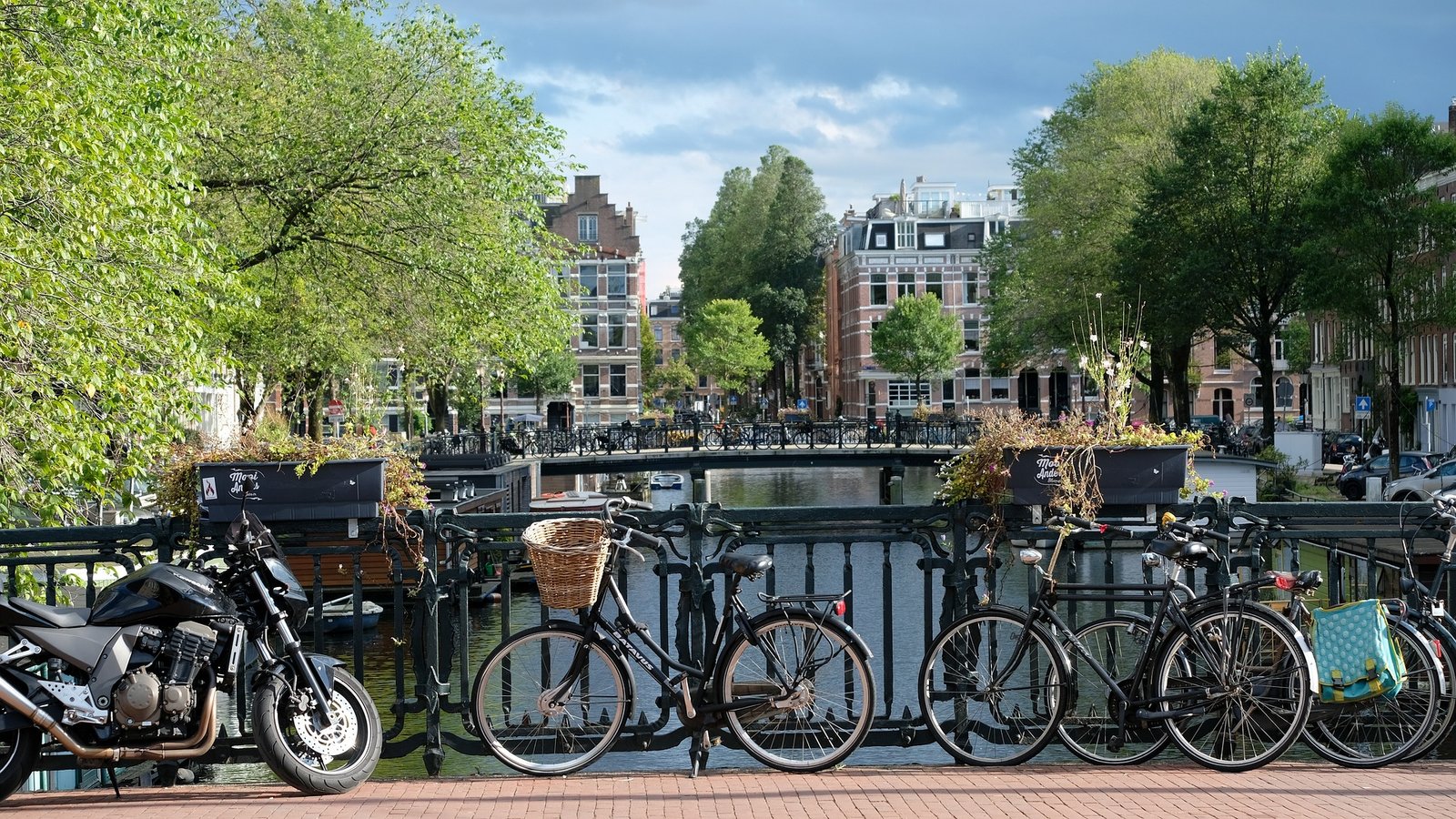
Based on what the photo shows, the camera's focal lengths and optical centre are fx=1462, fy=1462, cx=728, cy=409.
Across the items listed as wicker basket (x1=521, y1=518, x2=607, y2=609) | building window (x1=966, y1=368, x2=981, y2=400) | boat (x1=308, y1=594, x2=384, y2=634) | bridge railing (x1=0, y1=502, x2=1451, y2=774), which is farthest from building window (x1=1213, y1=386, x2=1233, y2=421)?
wicker basket (x1=521, y1=518, x2=607, y2=609)

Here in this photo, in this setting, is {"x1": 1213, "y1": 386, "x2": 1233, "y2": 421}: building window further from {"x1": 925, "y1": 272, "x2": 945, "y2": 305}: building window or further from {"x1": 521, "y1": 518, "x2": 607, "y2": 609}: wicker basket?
{"x1": 521, "y1": 518, "x2": 607, "y2": 609}: wicker basket

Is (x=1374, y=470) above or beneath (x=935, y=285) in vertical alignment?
beneath

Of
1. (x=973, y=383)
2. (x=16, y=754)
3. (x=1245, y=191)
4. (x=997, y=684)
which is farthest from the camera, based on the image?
(x=973, y=383)

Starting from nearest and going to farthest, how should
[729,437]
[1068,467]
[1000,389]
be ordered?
1. [1068,467]
2. [729,437]
3. [1000,389]

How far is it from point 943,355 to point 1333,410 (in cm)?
2124

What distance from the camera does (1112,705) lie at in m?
6.14

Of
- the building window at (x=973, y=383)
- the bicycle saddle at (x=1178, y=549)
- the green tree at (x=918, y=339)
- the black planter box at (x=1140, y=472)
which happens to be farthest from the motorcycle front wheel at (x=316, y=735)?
the building window at (x=973, y=383)

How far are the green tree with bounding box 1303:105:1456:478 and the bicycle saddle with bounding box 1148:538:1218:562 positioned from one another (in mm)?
30920

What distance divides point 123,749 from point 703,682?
2.27 m

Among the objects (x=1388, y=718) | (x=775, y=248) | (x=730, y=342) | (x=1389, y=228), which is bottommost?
(x=1388, y=718)

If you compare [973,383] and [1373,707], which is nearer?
[1373,707]

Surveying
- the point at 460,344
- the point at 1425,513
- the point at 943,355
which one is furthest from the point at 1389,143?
the point at 943,355

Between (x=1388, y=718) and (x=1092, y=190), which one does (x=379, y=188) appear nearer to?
(x=1388, y=718)

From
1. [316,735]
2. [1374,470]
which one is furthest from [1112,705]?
[1374,470]
